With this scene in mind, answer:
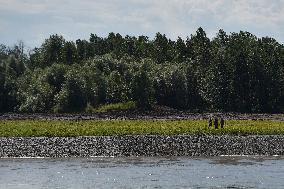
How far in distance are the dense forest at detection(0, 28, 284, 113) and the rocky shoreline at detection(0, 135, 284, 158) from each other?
53.8 m

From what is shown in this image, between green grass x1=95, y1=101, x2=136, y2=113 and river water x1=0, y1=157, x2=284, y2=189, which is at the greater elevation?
green grass x1=95, y1=101, x2=136, y2=113

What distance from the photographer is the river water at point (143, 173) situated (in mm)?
42562

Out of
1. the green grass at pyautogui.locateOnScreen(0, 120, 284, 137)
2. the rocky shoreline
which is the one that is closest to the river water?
the rocky shoreline

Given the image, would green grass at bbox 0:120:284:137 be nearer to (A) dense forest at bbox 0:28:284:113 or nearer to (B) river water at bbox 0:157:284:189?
(B) river water at bbox 0:157:284:189

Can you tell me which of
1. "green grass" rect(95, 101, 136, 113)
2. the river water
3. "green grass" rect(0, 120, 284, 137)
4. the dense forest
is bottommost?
the river water

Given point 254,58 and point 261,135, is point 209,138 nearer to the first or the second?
point 261,135

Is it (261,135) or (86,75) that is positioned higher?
(86,75)

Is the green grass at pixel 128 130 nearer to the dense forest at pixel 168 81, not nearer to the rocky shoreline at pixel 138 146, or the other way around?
the rocky shoreline at pixel 138 146

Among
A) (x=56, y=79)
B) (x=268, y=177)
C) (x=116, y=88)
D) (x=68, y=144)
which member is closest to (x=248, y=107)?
(x=116, y=88)

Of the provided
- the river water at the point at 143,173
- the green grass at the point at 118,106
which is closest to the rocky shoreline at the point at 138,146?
the river water at the point at 143,173

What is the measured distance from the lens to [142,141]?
63938 mm

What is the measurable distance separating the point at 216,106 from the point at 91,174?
8842cm

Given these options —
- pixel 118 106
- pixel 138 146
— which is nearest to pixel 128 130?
pixel 138 146

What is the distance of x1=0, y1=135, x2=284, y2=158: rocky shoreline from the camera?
6097 centimetres
